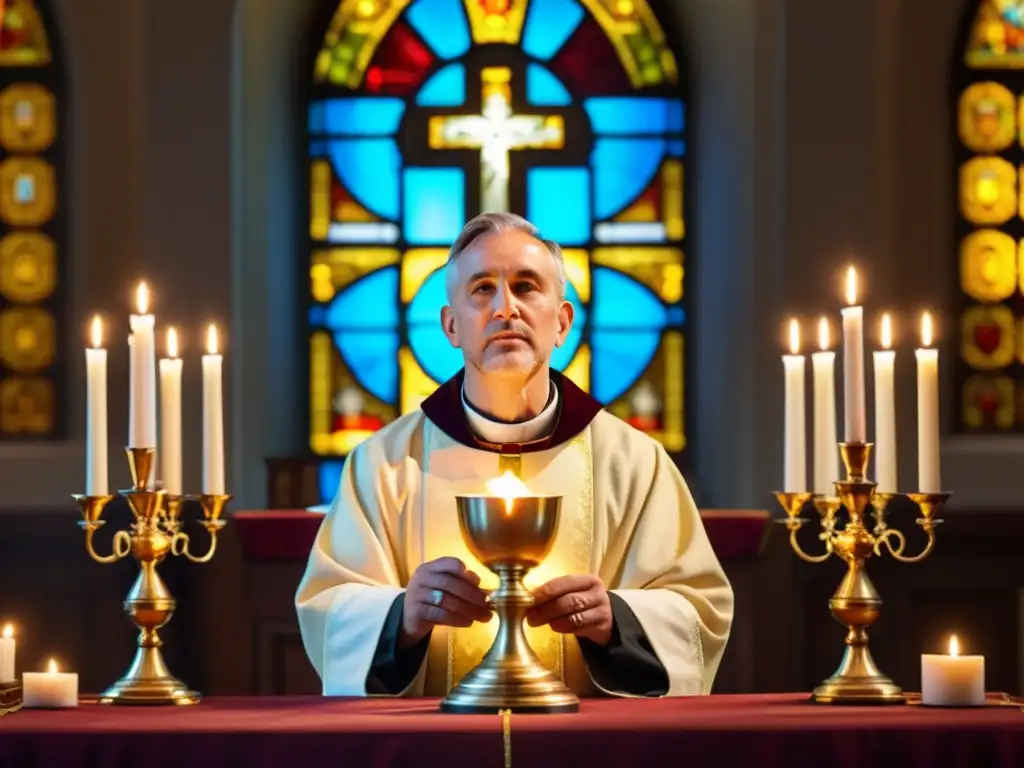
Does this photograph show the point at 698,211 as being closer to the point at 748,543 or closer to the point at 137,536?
the point at 748,543

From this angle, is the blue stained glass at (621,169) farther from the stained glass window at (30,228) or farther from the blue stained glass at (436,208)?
the stained glass window at (30,228)

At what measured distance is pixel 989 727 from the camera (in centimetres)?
319

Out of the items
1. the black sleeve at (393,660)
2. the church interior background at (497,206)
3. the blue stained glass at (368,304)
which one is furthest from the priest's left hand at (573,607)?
the blue stained glass at (368,304)

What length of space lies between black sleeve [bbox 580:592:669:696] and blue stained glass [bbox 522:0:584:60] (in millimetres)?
5476

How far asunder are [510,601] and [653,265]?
18.3ft

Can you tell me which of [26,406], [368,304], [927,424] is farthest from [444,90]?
[927,424]

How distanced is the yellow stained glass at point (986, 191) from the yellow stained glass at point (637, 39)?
1386mm

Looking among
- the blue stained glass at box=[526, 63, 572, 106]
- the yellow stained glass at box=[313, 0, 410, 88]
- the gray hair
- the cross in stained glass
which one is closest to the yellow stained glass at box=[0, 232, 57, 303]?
the yellow stained glass at box=[313, 0, 410, 88]

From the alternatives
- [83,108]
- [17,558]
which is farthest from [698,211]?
[17,558]

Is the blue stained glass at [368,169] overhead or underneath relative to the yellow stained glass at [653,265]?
overhead

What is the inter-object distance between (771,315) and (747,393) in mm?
332

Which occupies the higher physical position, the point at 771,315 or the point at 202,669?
the point at 771,315

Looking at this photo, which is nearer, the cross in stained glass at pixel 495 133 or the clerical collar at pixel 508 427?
the clerical collar at pixel 508 427

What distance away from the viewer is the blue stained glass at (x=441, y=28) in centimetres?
904
